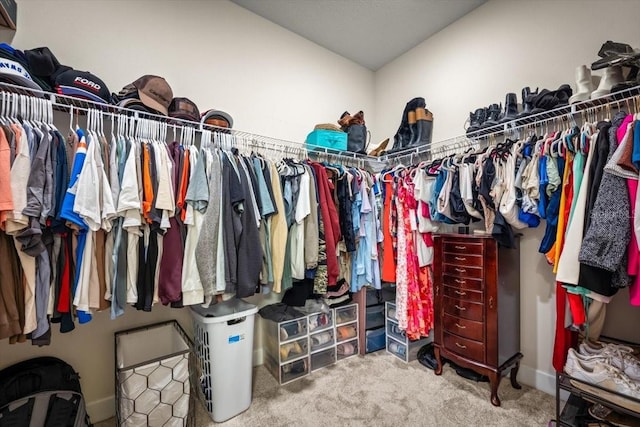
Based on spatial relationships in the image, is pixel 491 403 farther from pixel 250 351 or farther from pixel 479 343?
pixel 250 351

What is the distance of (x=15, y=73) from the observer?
114 centimetres

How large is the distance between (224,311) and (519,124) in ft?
7.55

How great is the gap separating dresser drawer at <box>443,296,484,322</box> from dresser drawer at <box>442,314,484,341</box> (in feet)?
0.10

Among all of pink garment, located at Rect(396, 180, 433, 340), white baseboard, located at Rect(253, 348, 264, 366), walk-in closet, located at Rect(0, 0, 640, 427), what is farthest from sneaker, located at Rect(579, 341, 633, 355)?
white baseboard, located at Rect(253, 348, 264, 366)

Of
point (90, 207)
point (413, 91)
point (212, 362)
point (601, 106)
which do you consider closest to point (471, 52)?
point (413, 91)

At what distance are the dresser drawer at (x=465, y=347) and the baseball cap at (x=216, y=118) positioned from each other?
2161 mm

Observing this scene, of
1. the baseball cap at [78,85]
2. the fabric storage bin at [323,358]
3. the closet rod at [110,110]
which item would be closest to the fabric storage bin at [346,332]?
the fabric storage bin at [323,358]

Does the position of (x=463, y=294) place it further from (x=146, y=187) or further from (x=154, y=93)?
(x=154, y=93)

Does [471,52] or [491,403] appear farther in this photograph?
[471,52]

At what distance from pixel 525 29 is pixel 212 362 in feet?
10.0

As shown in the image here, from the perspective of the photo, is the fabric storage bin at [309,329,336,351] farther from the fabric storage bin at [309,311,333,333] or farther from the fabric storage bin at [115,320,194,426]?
the fabric storage bin at [115,320,194,426]

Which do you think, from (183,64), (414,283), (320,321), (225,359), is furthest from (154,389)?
(183,64)

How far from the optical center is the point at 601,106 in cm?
147

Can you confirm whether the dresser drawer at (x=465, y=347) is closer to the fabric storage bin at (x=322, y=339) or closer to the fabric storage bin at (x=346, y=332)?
the fabric storage bin at (x=346, y=332)
